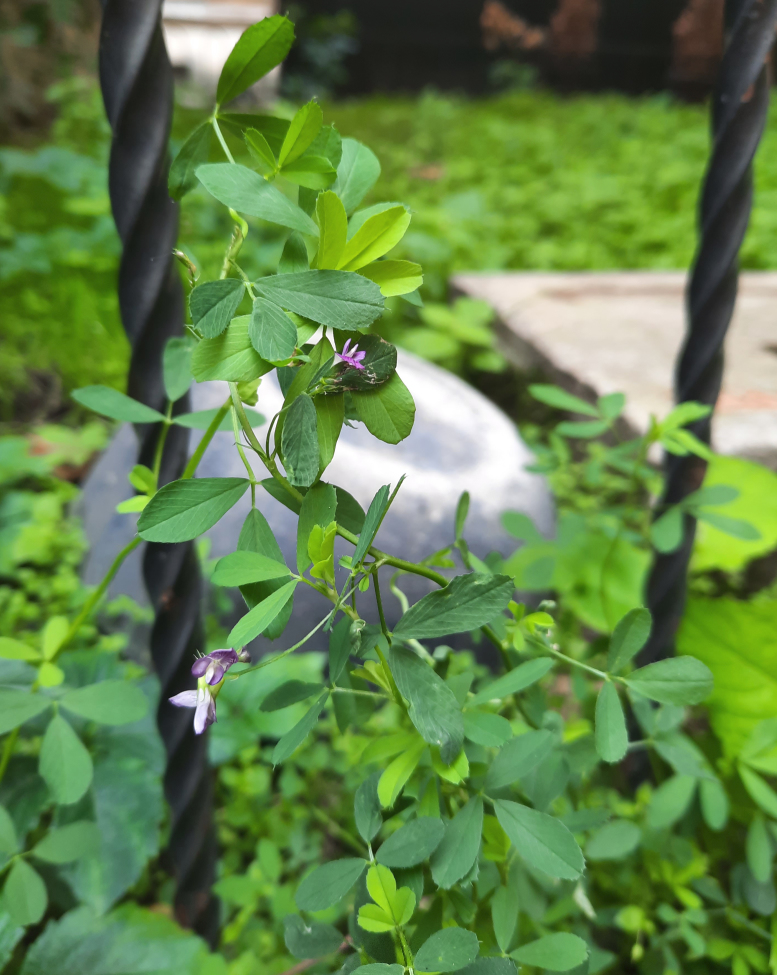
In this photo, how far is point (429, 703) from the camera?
18.2 inches

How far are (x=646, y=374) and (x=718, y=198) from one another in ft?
4.23

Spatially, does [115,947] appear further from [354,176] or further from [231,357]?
[354,176]

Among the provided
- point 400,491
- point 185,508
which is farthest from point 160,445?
point 400,491

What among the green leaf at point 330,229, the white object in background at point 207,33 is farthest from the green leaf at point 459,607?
the white object in background at point 207,33

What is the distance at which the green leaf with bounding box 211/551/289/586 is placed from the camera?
46 cm


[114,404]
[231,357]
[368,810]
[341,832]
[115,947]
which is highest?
[231,357]

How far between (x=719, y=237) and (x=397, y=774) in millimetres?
654

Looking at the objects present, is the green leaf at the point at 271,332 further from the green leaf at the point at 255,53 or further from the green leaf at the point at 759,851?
the green leaf at the point at 759,851

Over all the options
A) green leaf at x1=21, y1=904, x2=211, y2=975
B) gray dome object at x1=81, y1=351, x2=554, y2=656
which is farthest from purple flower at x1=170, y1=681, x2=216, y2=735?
gray dome object at x1=81, y1=351, x2=554, y2=656

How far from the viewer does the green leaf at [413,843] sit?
0.49 meters

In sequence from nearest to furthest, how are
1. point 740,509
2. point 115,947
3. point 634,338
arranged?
point 115,947, point 740,509, point 634,338

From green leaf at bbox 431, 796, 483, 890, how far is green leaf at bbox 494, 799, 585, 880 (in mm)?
22

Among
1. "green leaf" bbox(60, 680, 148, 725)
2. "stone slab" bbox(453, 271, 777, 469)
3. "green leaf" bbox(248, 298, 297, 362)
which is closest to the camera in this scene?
"green leaf" bbox(248, 298, 297, 362)

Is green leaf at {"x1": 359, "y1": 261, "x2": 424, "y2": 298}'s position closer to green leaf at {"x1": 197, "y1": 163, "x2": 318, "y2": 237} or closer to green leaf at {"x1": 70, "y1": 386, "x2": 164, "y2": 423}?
green leaf at {"x1": 197, "y1": 163, "x2": 318, "y2": 237}
